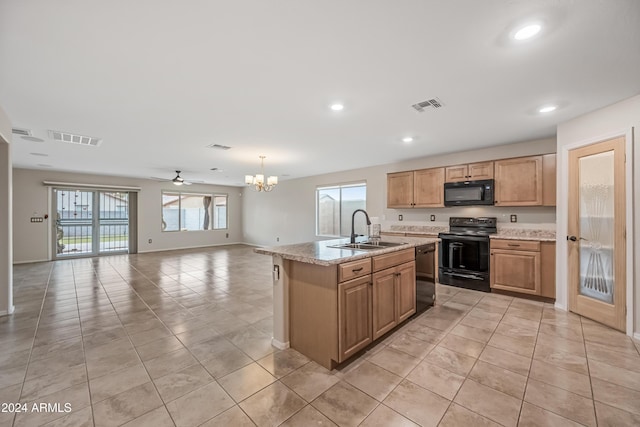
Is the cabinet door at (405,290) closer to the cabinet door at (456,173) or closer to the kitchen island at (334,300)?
the kitchen island at (334,300)

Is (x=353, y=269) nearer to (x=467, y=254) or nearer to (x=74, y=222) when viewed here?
(x=467, y=254)

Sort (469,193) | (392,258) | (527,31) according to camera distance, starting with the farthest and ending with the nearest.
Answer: (469,193) → (392,258) → (527,31)

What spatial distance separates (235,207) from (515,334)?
963 centimetres

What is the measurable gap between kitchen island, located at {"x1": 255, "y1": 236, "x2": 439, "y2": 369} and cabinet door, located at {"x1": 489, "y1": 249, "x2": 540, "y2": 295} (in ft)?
7.39

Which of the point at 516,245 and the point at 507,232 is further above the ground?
the point at 507,232

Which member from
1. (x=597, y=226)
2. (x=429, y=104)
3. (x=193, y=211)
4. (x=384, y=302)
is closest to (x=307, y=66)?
(x=429, y=104)

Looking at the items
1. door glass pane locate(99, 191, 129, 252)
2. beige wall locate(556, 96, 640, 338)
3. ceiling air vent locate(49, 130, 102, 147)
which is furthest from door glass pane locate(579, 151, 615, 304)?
door glass pane locate(99, 191, 129, 252)

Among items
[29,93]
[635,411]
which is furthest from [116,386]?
[635,411]

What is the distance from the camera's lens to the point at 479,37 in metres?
1.75

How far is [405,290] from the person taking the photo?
2932 mm

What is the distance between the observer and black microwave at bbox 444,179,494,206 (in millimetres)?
4375

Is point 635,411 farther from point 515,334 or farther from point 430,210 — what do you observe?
point 430,210

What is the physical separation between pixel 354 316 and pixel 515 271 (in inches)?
123

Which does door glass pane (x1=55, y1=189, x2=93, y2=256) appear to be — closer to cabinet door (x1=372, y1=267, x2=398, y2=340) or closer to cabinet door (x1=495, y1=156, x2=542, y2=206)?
cabinet door (x1=372, y1=267, x2=398, y2=340)
